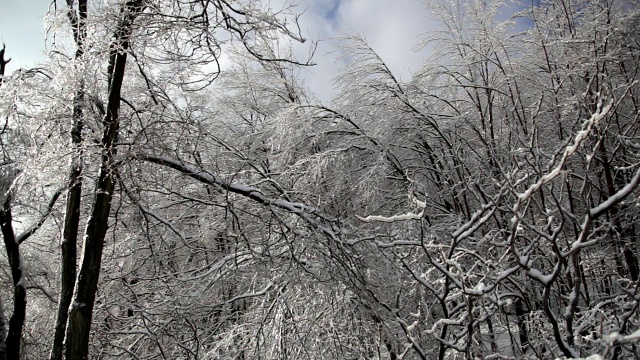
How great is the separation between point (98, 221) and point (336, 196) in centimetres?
367

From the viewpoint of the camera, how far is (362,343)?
4.24 meters

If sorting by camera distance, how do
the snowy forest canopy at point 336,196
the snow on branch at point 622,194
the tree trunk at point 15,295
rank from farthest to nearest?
the tree trunk at point 15,295
the snowy forest canopy at point 336,196
the snow on branch at point 622,194

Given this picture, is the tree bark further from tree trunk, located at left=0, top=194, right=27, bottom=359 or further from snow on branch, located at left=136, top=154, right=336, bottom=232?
tree trunk, located at left=0, top=194, right=27, bottom=359

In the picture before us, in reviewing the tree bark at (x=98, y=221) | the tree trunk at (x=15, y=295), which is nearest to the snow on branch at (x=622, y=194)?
the tree bark at (x=98, y=221)

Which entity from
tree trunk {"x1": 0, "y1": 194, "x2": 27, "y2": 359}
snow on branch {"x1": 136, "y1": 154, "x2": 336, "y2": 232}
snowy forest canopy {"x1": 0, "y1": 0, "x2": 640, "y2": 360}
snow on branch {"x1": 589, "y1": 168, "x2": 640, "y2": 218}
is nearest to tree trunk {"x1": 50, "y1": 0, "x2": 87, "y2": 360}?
snowy forest canopy {"x1": 0, "y1": 0, "x2": 640, "y2": 360}

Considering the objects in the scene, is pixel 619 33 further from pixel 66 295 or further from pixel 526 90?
pixel 66 295

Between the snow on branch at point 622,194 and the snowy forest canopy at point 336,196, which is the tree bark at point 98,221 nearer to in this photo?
the snowy forest canopy at point 336,196

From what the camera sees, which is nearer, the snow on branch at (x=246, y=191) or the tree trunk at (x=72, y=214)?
the tree trunk at (x=72, y=214)

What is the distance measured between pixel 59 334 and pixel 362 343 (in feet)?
8.38

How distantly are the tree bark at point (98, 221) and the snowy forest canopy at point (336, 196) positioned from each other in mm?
15

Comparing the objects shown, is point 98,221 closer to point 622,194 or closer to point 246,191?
point 246,191

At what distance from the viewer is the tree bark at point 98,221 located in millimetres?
2973

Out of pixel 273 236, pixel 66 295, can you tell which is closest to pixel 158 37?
pixel 66 295

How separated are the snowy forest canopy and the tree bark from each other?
15 mm
